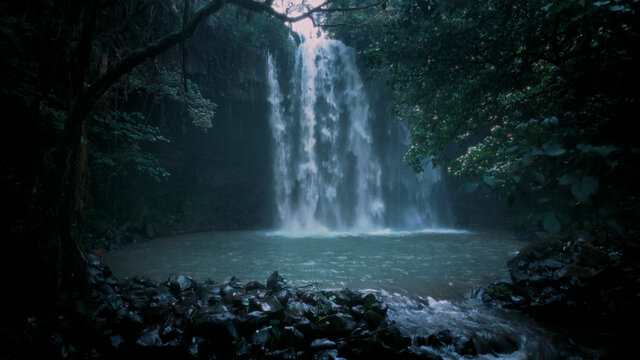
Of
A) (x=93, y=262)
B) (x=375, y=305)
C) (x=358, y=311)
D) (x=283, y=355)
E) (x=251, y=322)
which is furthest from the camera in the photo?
(x=93, y=262)

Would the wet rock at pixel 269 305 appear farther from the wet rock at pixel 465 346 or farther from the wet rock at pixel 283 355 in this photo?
the wet rock at pixel 465 346

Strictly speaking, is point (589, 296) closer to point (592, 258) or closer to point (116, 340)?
point (592, 258)

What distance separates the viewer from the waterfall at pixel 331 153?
19.5 m

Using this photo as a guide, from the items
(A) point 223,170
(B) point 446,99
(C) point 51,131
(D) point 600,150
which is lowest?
(D) point 600,150

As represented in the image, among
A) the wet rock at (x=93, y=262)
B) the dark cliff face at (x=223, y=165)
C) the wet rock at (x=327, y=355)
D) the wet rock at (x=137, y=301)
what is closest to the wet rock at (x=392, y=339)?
the wet rock at (x=327, y=355)

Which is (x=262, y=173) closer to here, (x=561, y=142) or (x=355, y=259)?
(x=355, y=259)

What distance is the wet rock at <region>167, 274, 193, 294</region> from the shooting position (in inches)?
210

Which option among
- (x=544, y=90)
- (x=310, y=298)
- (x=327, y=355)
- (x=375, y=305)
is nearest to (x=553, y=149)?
(x=544, y=90)

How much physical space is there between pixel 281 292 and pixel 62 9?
4677 millimetres

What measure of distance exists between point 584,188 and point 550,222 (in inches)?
8.7

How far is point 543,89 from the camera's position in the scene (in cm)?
353

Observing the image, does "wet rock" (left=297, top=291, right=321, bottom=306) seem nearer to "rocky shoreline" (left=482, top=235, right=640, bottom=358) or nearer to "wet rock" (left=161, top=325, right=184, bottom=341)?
"wet rock" (left=161, top=325, right=184, bottom=341)

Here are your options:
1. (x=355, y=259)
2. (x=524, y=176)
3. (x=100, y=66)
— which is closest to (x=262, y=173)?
(x=355, y=259)

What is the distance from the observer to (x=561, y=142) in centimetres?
192
